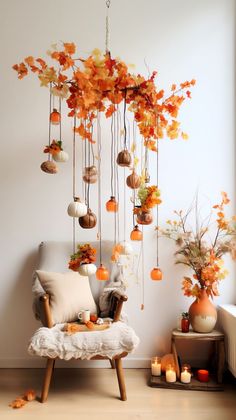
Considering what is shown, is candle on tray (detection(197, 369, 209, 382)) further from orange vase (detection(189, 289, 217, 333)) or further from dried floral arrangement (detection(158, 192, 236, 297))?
dried floral arrangement (detection(158, 192, 236, 297))

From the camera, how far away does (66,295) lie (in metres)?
3.11

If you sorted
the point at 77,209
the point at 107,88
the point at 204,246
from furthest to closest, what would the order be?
the point at 204,246 → the point at 77,209 → the point at 107,88

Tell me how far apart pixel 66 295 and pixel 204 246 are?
108cm

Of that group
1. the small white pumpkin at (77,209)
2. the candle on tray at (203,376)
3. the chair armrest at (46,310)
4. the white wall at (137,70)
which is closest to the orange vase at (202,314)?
the candle on tray at (203,376)

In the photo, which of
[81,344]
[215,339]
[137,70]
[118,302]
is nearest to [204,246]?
[215,339]

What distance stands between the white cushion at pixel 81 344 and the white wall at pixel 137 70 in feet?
2.61

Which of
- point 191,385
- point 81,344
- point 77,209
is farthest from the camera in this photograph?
point 191,385

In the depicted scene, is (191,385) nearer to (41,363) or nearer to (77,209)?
(41,363)

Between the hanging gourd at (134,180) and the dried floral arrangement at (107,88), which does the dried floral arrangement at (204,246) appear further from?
the dried floral arrangement at (107,88)

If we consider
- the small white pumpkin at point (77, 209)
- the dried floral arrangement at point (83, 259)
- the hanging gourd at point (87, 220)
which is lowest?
the dried floral arrangement at point (83, 259)

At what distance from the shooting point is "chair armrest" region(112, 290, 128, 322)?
2.97m

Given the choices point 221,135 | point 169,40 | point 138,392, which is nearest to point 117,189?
point 221,135

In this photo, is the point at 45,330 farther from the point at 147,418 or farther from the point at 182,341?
the point at 182,341

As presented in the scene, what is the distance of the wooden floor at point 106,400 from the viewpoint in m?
2.66
